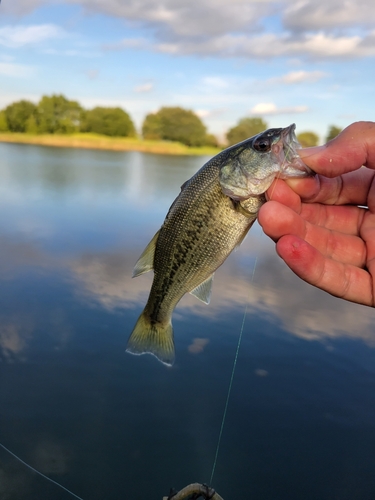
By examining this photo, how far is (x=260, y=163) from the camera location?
8.05ft

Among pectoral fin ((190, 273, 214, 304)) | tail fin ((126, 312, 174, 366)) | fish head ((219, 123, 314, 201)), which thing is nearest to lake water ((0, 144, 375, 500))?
tail fin ((126, 312, 174, 366))

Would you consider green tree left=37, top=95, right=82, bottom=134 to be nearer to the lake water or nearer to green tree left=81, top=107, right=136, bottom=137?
green tree left=81, top=107, right=136, bottom=137

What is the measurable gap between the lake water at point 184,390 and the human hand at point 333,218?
2244mm

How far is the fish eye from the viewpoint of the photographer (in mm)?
2453

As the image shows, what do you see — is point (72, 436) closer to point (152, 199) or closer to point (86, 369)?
point (86, 369)

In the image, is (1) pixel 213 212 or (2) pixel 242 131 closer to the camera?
(1) pixel 213 212

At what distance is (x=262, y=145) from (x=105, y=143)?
3104 centimetres

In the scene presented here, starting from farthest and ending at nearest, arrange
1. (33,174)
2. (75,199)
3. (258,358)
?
1. (33,174)
2. (75,199)
3. (258,358)

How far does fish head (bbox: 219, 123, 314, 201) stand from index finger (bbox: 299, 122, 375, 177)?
71 millimetres

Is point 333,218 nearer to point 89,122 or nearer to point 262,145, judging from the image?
point 262,145

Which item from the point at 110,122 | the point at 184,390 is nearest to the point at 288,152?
the point at 184,390

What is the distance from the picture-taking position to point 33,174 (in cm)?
1825

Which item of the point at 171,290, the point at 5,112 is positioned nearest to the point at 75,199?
the point at 171,290

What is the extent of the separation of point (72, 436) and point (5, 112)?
36921 mm
